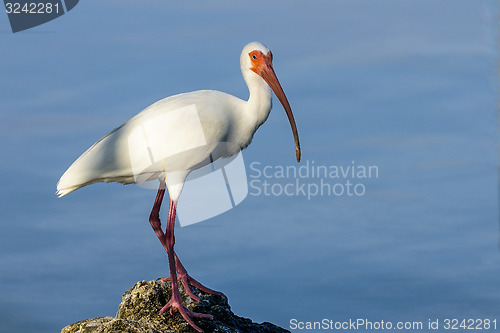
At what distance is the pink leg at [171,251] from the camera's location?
29.7ft

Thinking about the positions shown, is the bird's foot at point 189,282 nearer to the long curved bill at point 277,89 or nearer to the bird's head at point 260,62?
the long curved bill at point 277,89

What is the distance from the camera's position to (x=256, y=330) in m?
9.67

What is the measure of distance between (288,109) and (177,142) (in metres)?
1.73

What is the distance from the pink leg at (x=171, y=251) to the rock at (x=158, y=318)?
0.08 m

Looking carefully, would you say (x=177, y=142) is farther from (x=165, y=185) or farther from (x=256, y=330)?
(x=256, y=330)

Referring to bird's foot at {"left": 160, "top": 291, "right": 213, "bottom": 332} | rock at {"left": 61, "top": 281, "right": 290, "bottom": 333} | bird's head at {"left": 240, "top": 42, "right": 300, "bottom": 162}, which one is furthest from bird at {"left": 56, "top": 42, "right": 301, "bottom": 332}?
bird's foot at {"left": 160, "top": 291, "right": 213, "bottom": 332}

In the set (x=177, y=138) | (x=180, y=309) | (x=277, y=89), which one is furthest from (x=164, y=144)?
(x=180, y=309)

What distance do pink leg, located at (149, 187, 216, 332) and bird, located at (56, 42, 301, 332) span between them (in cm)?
2

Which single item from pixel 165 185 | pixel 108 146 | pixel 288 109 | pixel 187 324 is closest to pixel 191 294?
pixel 187 324

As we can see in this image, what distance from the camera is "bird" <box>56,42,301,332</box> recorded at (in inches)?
381

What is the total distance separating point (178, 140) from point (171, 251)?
58.1 inches

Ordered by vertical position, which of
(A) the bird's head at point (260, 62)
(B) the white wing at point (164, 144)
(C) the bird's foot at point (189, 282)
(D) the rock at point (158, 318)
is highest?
(A) the bird's head at point (260, 62)

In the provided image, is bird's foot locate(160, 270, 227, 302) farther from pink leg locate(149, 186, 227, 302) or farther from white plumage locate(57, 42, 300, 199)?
white plumage locate(57, 42, 300, 199)

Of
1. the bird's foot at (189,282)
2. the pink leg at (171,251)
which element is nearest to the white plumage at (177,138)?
the pink leg at (171,251)
